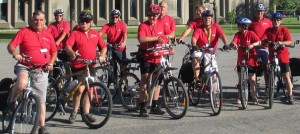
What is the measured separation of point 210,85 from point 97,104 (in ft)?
6.85

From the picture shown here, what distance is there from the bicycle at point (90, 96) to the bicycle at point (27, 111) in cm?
109

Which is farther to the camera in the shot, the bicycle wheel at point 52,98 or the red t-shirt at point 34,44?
the bicycle wheel at point 52,98

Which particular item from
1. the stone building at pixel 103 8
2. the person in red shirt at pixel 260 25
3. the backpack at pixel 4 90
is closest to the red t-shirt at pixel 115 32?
the person in red shirt at pixel 260 25

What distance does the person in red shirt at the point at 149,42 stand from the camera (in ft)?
32.4

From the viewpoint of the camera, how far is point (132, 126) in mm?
9125

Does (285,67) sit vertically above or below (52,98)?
above

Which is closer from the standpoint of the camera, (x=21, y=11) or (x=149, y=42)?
(x=149, y=42)

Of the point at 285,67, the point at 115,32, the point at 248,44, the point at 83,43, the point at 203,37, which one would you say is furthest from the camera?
the point at 115,32

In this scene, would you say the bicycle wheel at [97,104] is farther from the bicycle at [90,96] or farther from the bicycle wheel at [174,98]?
the bicycle wheel at [174,98]

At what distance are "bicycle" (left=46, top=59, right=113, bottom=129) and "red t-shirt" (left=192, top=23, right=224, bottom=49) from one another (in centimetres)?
250

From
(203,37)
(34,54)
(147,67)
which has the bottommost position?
(147,67)

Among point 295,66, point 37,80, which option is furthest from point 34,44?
point 295,66

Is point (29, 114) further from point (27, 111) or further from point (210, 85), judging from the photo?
point (210, 85)

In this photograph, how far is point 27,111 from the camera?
7.86 meters
